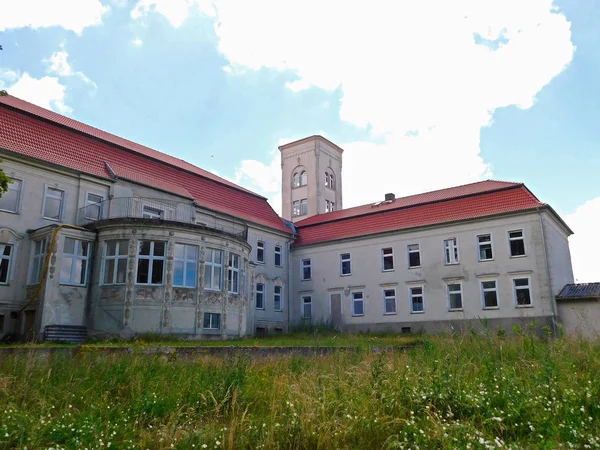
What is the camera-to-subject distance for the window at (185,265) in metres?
21.9

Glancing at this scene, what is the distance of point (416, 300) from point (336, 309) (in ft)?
18.9

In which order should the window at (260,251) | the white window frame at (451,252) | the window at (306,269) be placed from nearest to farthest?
the white window frame at (451,252) → the window at (260,251) → the window at (306,269)

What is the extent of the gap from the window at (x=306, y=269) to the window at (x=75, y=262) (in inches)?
720

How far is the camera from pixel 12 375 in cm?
754

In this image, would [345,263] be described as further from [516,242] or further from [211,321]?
[211,321]

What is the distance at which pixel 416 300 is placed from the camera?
31.9 metres

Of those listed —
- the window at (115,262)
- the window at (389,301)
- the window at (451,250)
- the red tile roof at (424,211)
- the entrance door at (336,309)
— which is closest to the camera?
the window at (115,262)

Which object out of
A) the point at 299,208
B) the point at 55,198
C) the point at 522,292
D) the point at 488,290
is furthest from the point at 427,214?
the point at 55,198

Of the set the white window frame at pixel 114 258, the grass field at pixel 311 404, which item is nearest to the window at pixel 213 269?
the white window frame at pixel 114 258

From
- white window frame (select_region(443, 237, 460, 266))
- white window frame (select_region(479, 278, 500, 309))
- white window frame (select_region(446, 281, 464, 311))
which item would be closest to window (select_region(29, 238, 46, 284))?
white window frame (select_region(446, 281, 464, 311))

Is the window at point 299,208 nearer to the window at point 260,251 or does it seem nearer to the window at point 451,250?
the window at point 260,251

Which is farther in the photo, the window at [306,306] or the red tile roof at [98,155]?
the window at [306,306]

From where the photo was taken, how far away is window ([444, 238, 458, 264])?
102ft

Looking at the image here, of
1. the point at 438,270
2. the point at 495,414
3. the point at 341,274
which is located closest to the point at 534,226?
the point at 438,270
